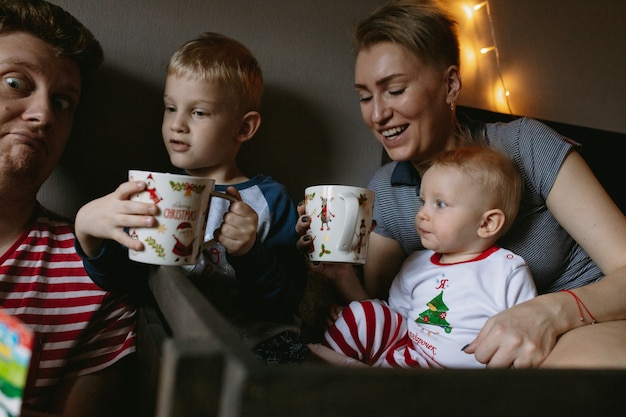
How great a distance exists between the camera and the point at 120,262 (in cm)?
95

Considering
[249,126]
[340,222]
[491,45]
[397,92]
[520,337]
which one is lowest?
[520,337]

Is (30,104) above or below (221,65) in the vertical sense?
below

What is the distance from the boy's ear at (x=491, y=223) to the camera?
1062mm

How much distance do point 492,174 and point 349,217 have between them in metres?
0.34

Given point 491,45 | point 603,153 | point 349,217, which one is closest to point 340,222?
point 349,217

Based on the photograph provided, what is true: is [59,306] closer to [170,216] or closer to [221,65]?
[170,216]

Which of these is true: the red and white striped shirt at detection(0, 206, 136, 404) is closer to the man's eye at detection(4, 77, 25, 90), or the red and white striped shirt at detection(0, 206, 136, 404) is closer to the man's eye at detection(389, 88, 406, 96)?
the man's eye at detection(4, 77, 25, 90)

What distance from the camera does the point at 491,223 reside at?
1.07 metres

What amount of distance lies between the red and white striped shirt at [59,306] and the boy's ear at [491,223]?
74cm

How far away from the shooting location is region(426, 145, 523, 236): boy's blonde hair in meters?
1.06

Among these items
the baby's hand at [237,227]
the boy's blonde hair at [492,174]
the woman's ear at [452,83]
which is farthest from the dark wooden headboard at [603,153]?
the baby's hand at [237,227]

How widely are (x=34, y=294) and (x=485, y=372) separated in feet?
2.77

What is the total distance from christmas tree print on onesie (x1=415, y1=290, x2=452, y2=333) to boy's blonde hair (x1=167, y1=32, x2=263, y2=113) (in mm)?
595

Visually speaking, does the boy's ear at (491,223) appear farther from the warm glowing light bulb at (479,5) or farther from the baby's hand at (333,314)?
the warm glowing light bulb at (479,5)
